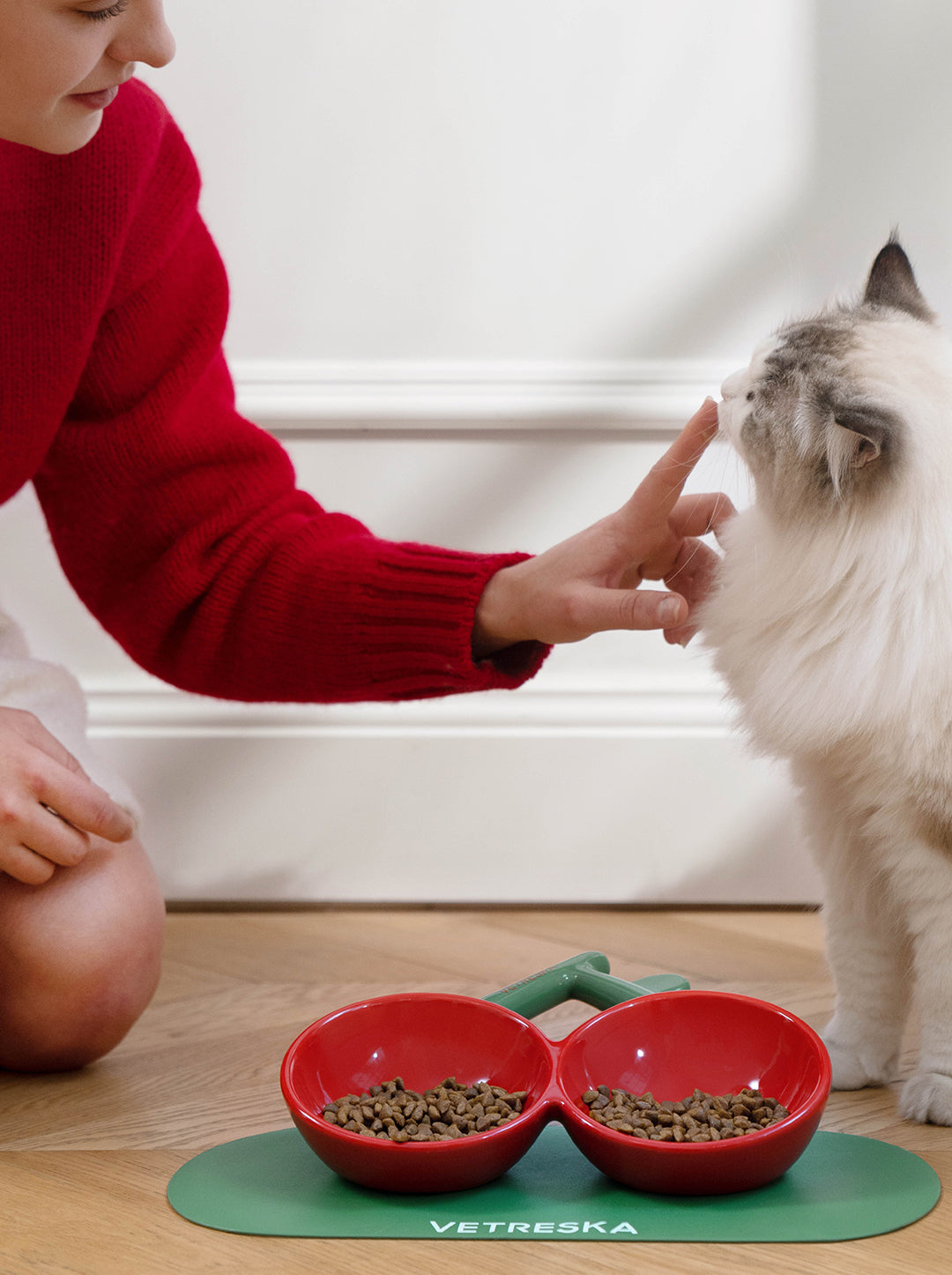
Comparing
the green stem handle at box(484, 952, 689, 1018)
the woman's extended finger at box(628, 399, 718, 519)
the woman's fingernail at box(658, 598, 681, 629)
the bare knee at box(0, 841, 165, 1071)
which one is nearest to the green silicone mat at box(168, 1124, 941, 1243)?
the green stem handle at box(484, 952, 689, 1018)

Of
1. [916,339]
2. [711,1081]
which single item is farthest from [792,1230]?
[916,339]

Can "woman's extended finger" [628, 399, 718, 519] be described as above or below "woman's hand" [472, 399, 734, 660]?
above

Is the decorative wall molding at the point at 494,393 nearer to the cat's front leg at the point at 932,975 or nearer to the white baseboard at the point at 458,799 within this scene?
the white baseboard at the point at 458,799

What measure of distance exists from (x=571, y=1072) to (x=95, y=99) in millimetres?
794

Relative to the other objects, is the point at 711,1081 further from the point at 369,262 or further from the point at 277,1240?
the point at 369,262

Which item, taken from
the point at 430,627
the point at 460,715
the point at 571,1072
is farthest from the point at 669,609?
the point at 460,715

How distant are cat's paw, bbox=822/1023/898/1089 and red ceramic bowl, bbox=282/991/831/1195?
178 millimetres

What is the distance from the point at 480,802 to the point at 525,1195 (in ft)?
2.62

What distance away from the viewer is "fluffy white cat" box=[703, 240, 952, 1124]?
2.87ft

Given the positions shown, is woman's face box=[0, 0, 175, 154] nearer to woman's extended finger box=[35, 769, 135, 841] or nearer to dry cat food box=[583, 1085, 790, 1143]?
woman's extended finger box=[35, 769, 135, 841]

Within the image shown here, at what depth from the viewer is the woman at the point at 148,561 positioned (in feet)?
3.32

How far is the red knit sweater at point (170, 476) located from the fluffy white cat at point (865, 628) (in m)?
0.28

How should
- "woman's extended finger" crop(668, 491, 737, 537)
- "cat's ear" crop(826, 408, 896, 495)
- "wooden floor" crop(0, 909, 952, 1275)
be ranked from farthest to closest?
"woman's extended finger" crop(668, 491, 737, 537) → "cat's ear" crop(826, 408, 896, 495) → "wooden floor" crop(0, 909, 952, 1275)

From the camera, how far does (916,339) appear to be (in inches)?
37.5
